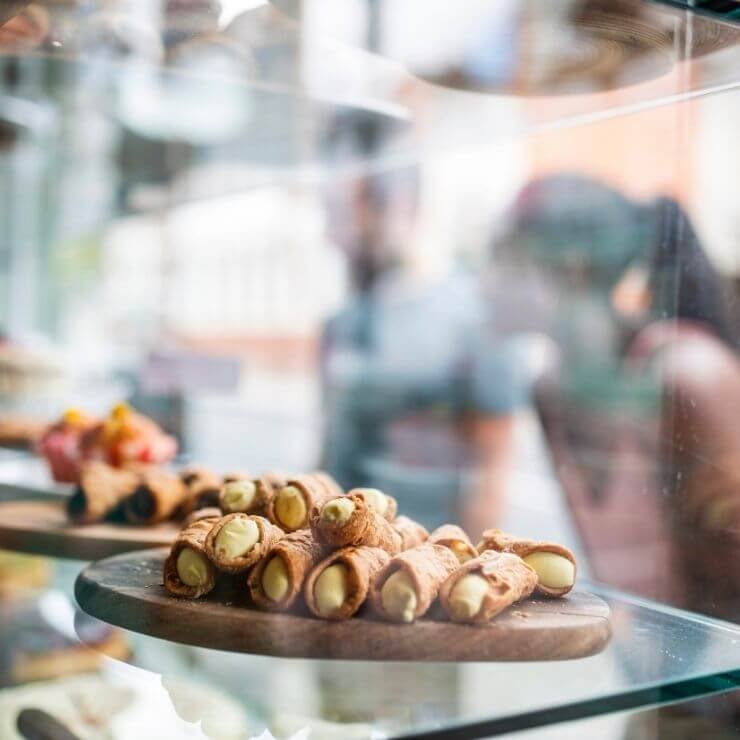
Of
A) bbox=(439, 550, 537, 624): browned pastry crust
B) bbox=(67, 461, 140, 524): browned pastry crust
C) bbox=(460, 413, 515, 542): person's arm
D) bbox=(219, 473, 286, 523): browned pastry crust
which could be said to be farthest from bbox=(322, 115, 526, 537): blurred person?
bbox=(439, 550, 537, 624): browned pastry crust

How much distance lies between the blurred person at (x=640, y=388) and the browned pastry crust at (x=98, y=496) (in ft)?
1.54

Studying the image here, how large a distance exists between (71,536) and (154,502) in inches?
2.9

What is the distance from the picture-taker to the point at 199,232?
284 centimetres

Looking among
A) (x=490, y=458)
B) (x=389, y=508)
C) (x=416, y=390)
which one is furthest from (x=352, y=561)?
(x=416, y=390)

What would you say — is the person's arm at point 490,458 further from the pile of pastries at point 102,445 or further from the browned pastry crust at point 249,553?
the browned pastry crust at point 249,553

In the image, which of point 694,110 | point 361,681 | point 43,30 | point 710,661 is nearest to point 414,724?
point 361,681

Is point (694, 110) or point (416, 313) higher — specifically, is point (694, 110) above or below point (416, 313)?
above

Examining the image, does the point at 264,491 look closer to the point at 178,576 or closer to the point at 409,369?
the point at 178,576

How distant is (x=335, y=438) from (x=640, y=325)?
94 centimetres

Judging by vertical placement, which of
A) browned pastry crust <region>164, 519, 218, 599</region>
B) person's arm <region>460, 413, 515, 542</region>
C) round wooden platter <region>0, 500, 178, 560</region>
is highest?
browned pastry crust <region>164, 519, 218, 599</region>

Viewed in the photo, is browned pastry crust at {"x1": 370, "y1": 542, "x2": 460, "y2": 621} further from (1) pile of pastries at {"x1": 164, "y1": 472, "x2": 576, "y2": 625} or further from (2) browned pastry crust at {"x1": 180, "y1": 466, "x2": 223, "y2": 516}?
(2) browned pastry crust at {"x1": 180, "y1": 466, "x2": 223, "y2": 516}

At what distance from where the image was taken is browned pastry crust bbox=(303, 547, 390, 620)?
0.48 m

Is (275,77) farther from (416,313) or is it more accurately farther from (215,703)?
(416,313)

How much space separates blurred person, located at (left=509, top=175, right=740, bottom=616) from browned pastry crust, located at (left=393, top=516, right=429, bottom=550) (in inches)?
7.4
